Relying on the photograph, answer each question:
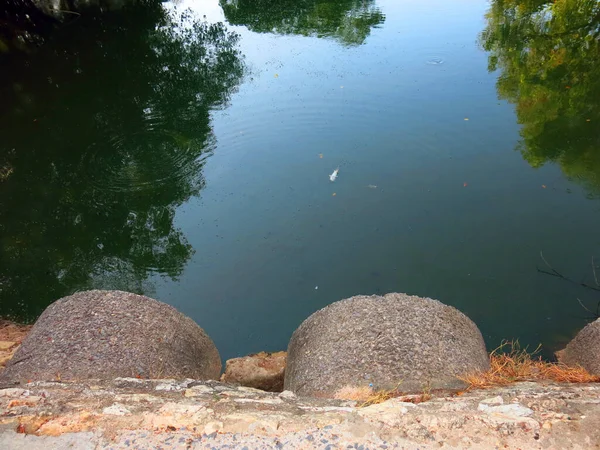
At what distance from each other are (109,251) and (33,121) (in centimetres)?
647

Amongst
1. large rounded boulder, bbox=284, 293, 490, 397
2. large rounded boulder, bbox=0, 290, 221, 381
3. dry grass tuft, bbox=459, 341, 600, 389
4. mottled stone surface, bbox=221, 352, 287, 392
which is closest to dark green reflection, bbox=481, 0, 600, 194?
dry grass tuft, bbox=459, 341, 600, 389

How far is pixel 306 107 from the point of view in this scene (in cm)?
1202

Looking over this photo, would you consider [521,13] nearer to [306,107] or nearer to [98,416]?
[306,107]

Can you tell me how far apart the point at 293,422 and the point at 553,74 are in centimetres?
1294

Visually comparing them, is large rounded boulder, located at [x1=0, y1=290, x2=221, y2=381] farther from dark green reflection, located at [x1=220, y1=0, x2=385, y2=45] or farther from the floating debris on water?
dark green reflection, located at [x1=220, y1=0, x2=385, y2=45]

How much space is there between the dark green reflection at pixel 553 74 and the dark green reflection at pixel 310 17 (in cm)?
419

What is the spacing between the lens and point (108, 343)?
4508 mm

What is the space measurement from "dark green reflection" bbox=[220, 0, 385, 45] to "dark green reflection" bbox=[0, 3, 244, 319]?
6.10ft

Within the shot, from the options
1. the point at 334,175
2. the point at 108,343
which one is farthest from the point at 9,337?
the point at 334,175

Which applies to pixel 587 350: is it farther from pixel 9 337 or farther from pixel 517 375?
pixel 9 337

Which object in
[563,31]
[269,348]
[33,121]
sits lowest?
[269,348]

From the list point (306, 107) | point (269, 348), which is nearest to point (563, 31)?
point (306, 107)

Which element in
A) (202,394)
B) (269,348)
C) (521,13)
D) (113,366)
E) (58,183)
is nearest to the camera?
(202,394)

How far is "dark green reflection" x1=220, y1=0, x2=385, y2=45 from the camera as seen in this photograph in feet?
54.2
